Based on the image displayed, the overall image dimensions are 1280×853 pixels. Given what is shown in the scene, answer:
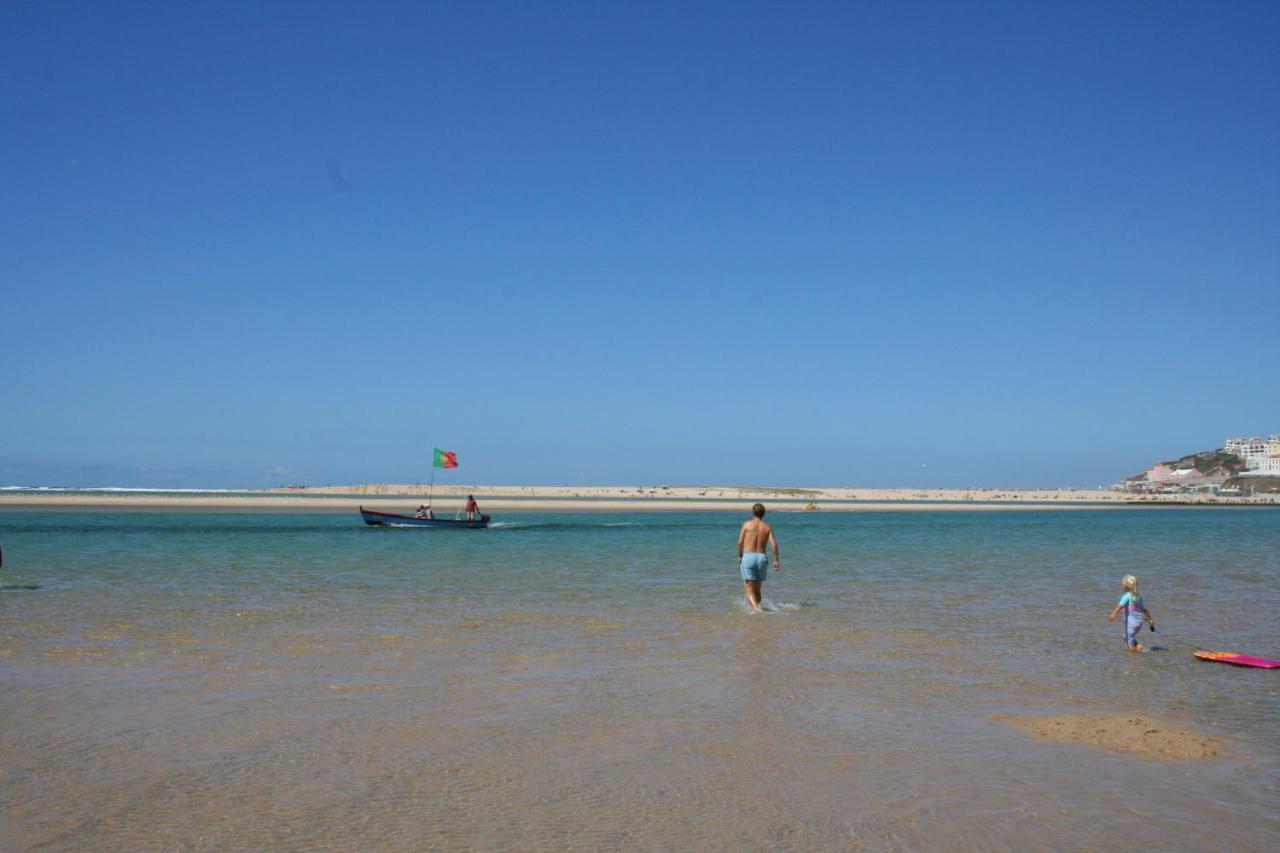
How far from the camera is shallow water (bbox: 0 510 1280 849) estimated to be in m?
5.61

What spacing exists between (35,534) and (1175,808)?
142ft

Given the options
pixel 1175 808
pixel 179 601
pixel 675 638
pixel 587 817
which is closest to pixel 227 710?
pixel 587 817

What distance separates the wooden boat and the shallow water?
2938 centimetres

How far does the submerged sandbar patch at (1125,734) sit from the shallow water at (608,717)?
23 centimetres

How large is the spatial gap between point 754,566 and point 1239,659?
6788mm

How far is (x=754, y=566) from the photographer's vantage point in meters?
15.5

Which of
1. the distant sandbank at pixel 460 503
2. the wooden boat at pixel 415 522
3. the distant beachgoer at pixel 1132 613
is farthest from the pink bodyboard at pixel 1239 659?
the distant sandbank at pixel 460 503

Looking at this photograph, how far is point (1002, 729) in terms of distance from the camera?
7.96 meters

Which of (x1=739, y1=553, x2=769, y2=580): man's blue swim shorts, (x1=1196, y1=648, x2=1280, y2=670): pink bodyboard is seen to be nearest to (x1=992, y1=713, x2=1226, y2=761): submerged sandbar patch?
(x1=1196, y1=648, x2=1280, y2=670): pink bodyboard

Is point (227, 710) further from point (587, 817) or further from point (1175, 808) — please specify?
point (1175, 808)

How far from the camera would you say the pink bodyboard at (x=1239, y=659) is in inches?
423

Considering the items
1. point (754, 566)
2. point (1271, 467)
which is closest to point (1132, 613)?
point (754, 566)

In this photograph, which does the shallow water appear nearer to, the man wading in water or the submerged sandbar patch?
the submerged sandbar patch

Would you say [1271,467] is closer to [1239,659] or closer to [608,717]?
[1239,659]
